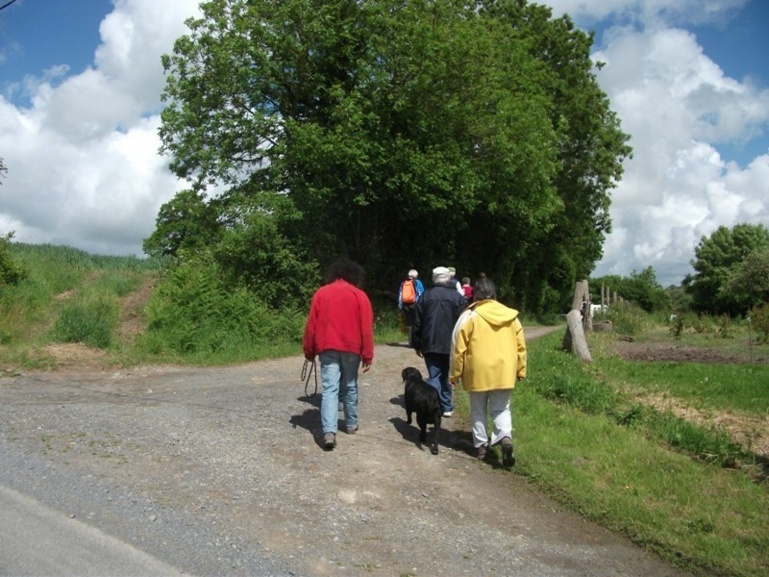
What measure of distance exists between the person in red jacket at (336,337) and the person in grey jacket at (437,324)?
108 centimetres

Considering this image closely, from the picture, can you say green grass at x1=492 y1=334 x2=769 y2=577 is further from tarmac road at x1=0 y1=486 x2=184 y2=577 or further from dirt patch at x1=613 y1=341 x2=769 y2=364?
tarmac road at x1=0 y1=486 x2=184 y2=577

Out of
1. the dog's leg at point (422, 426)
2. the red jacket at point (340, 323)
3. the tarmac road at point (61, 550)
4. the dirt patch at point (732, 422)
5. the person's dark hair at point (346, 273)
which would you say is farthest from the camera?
the dirt patch at point (732, 422)

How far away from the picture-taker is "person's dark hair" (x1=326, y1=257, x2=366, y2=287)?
25.5ft

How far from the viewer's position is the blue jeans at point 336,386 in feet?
23.9

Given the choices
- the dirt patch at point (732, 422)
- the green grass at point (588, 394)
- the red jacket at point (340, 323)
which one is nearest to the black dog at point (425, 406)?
the red jacket at point (340, 323)

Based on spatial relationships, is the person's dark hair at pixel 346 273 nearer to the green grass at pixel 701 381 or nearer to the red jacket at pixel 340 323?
the red jacket at pixel 340 323

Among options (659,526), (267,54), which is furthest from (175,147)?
(659,526)

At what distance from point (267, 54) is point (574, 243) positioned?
2400 centimetres

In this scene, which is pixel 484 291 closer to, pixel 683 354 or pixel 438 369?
pixel 438 369

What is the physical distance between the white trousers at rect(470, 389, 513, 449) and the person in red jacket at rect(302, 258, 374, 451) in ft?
4.06

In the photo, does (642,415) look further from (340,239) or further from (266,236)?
(340,239)

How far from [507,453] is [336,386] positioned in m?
1.85

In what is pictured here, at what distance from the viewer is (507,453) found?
716cm

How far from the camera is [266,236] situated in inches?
719
